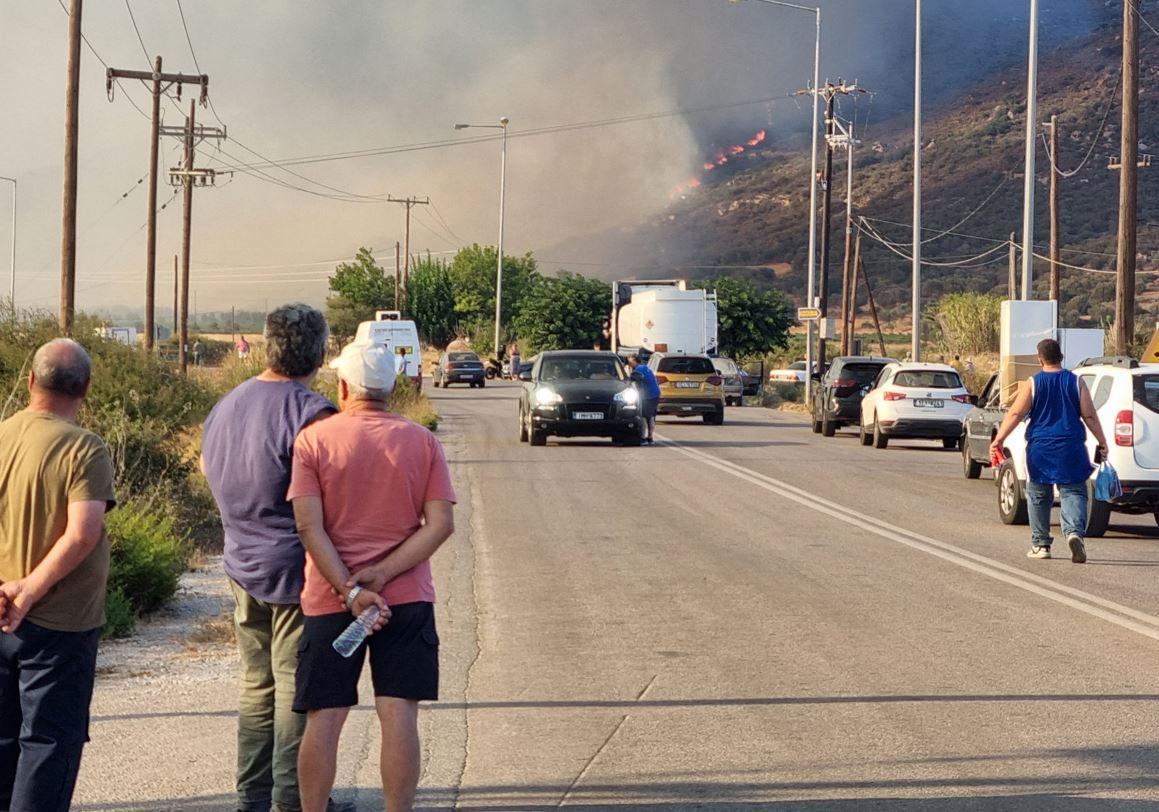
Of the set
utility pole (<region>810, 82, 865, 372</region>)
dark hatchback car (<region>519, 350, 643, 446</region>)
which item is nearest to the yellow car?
dark hatchback car (<region>519, 350, 643, 446</region>)

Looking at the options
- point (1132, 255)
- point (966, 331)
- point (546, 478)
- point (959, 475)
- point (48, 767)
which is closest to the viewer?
point (48, 767)

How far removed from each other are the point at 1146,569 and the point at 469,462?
547 inches

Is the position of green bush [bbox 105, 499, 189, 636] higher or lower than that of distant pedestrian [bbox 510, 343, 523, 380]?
lower

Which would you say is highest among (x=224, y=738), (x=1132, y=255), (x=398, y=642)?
(x=1132, y=255)

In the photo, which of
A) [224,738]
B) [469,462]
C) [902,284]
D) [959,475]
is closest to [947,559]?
[224,738]

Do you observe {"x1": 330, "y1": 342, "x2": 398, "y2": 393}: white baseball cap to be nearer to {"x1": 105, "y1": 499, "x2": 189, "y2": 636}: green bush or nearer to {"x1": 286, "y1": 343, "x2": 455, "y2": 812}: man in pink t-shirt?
{"x1": 286, "y1": 343, "x2": 455, "y2": 812}: man in pink t-shirt

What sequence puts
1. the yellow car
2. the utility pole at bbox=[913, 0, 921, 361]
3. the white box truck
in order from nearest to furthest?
the yellow car
the utility pole at bbox=[913, 0, 921, 361]
the white box truck

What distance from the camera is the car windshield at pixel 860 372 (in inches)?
1382

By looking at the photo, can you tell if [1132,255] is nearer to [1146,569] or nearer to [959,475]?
[959,475]

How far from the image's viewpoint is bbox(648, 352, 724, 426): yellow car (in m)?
38.2

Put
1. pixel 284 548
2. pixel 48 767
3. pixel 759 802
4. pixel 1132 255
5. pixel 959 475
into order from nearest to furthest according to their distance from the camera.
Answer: pixel 48 767, pixel 284 548, pixel 759 802, pixel 959 475, pixel 1132 255

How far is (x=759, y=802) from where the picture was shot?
6418 mm

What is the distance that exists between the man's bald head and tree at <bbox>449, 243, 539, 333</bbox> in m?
105

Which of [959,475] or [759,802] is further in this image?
[959,475]
